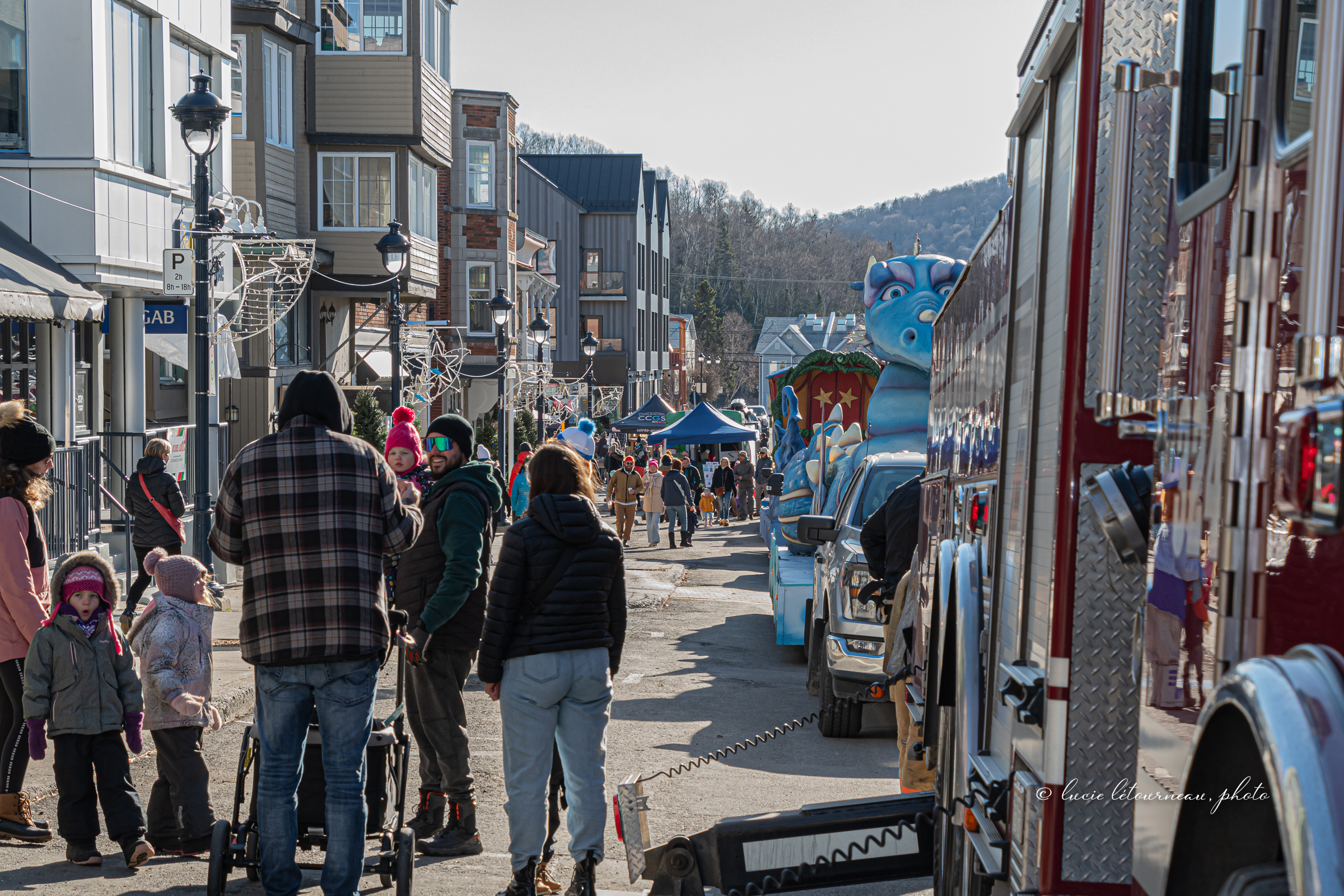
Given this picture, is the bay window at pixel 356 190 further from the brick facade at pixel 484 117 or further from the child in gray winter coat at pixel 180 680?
the child in gray winter coat at pixel 180 680

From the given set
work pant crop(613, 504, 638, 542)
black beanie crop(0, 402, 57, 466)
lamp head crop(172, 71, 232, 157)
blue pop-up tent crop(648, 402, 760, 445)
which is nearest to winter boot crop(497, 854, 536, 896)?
black beanie crop(0, 402, 57, 466)

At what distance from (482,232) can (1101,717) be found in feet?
126

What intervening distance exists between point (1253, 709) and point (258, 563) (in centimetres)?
362

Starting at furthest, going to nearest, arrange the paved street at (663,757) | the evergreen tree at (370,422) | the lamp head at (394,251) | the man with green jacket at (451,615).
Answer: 1. the evergreen tree at (370,422)
2. the lamp head at (394,251)
3. the man with green jacket at (451,615)
4. the paved street at (663,757)

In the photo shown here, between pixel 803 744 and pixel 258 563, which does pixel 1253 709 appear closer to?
pixel 258 563

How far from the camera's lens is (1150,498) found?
98.0 inches

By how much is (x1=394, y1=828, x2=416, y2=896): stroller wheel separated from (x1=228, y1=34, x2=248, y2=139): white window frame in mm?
20704

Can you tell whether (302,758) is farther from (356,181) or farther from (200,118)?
(356,181)

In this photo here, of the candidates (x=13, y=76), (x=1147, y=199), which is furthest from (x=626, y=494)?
(x=1147, y=199)

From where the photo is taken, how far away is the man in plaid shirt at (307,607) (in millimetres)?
4574

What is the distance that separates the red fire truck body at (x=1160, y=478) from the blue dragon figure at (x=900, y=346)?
36.0 feet

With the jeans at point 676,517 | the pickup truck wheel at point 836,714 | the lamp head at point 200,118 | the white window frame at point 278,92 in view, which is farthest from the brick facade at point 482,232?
the pickup truck wheel at point 836,714

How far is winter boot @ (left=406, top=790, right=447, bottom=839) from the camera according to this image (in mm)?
6027

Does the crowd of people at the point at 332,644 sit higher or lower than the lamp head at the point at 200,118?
lower
